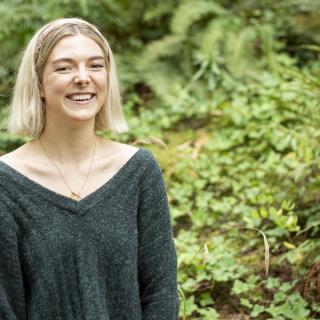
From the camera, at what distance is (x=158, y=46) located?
5551 mm

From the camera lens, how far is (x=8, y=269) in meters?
2.04

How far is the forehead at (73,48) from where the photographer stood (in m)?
2.05

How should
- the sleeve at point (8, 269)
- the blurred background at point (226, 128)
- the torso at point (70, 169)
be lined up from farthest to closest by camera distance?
1. the blurred background at point (226, 128)
2. the torso at point (70, 169)
3. the sleeve at point (8, 269)

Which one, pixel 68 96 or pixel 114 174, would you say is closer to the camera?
pixel 68 96

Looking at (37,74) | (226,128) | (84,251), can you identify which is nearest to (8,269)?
(84,251)

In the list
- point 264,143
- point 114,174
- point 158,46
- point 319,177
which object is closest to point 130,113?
point 158,46

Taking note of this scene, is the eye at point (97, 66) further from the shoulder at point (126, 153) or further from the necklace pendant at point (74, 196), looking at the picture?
the necklace pendant at point (74, 196)

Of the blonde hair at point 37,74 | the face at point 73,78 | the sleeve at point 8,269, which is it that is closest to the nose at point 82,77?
the face at point 73,78

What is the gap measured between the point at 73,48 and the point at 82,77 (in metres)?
0.10

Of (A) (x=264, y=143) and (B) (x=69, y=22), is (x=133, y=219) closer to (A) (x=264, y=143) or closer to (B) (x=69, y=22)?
(B) (x=69, y=22)

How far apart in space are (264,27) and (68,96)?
3.59 m

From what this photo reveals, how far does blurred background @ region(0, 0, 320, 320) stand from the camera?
311 centimetres

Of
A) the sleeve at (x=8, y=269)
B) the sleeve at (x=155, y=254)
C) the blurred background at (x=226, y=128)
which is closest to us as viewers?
the sleeve at (x=8, y=269)

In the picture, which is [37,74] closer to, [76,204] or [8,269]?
[76,204]
